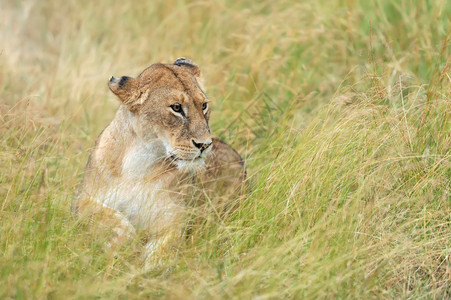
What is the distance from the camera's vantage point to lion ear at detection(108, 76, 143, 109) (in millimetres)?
4863

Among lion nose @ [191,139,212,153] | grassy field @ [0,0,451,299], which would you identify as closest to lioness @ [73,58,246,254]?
lion nose @ [191,139,212,153]

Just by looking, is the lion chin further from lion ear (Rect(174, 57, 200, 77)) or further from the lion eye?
lion ear (Rect(174, 57, 200, 77))

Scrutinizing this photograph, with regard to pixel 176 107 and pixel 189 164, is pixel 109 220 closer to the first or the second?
pixel 189 164

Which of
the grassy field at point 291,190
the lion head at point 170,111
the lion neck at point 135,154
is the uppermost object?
the lion head at point 170,111

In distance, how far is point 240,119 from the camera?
6297mm

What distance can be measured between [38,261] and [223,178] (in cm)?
186

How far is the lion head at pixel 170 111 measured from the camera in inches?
185

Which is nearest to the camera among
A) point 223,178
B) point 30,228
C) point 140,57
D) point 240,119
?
point 30,228

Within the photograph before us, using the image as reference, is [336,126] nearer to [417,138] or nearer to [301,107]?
[417,138]

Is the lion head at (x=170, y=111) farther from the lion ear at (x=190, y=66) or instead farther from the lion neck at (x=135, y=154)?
the lion ear at (x=190, y=66)

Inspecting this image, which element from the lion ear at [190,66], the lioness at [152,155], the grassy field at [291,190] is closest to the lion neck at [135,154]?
the lioness at [152,155]

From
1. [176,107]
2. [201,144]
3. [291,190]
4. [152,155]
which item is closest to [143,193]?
[152,155]

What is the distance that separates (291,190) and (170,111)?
0.89 m

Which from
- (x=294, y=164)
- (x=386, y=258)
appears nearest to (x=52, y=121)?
(x=294, y=164)
